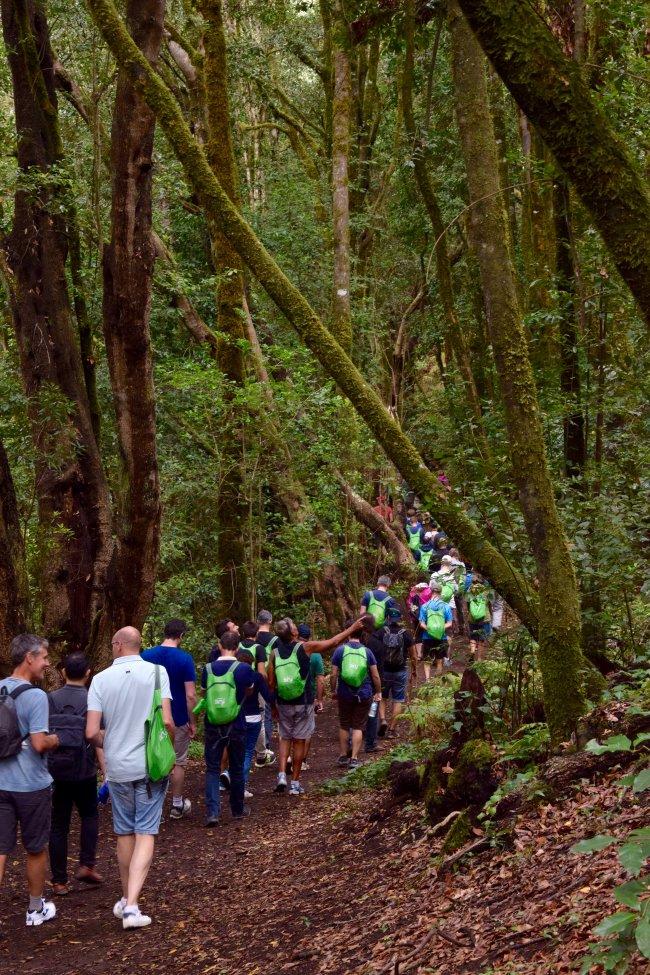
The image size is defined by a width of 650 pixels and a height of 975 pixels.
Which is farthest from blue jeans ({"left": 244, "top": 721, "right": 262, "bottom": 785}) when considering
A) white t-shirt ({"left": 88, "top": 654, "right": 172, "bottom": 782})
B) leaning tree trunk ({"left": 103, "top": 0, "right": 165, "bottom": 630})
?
white t-shirt ({"left": 88, "top": 654, "right": 172, "bottom": 782})

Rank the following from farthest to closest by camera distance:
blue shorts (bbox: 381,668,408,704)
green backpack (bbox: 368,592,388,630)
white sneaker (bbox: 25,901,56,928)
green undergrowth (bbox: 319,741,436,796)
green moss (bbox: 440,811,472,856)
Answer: blue shorts (bbox: 381,668,408,704) < green backpack (bbox: 368,592,388,630) < green undergrowth (bbox: 319,741,436,796) < white sneaker (bbox: 25,901,56,928) < green moss (bbox: 440,811,472,856)

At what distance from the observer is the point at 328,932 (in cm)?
626

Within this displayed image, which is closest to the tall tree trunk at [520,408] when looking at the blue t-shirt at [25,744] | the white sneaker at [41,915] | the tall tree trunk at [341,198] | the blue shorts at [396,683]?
the blue t-shirt at [25,744]

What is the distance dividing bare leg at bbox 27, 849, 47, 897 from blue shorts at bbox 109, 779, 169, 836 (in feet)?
1.95

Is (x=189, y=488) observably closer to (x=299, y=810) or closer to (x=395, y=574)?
(x=395, y=574)

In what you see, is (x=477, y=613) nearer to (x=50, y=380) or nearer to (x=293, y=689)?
(x=293, y=689)

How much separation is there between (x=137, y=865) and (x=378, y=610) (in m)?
6.55

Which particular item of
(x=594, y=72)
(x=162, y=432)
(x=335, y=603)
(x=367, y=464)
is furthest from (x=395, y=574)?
(x=594, y=72)

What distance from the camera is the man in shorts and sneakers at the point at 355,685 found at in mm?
11664

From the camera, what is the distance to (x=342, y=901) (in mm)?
6824

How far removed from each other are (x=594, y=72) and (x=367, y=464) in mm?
8865

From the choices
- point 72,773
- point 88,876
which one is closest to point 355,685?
point 88,876

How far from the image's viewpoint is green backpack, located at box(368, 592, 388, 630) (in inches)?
522

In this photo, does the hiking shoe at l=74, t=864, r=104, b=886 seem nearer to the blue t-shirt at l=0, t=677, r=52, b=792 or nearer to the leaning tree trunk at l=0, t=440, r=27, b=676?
the blue t-shirt at l=0, t=677, r=52, b=792
